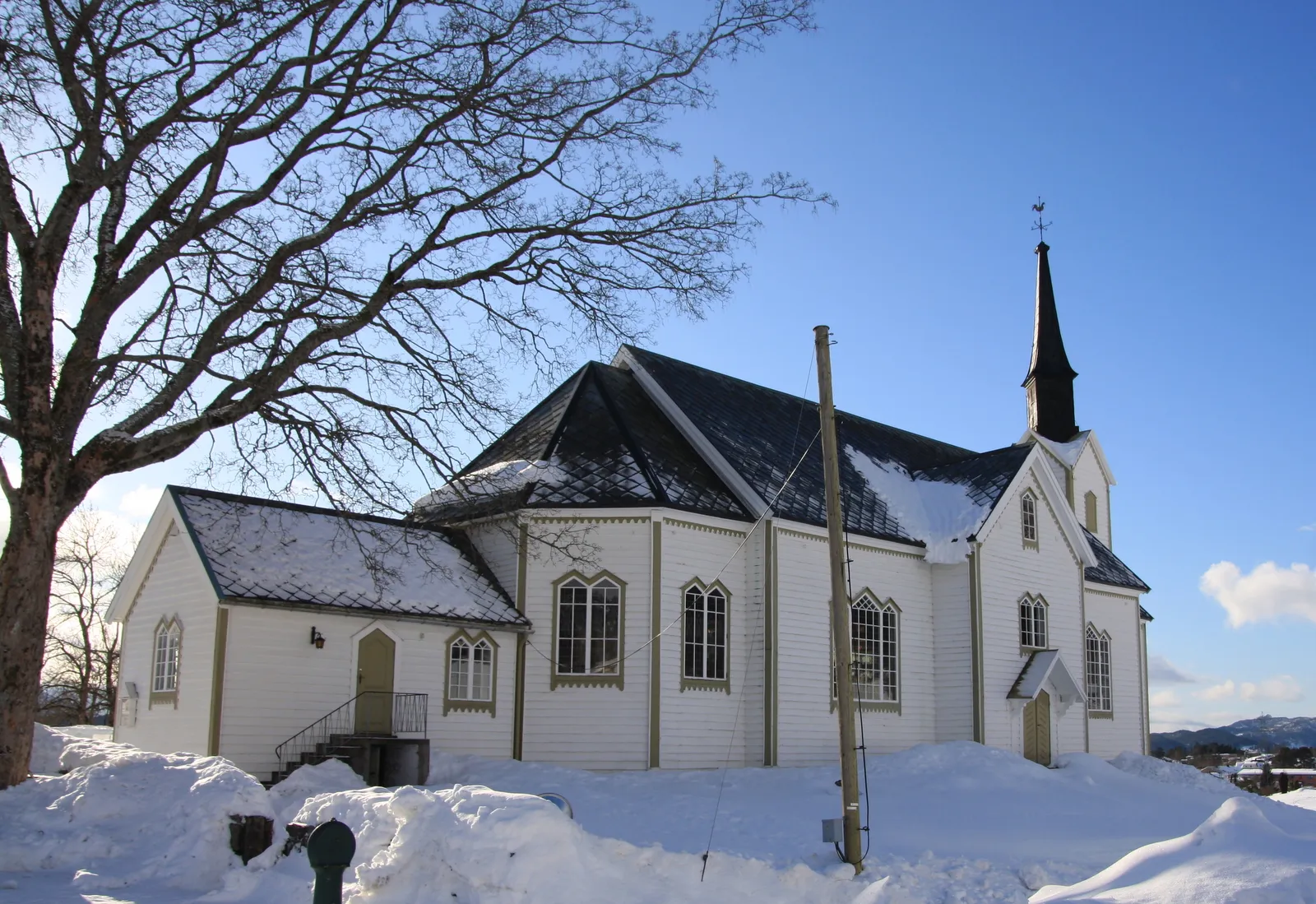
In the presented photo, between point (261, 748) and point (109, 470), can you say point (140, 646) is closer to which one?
point (261, 748)

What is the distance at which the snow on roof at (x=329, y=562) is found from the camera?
17828 millimetres

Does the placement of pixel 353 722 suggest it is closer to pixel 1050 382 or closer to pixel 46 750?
pixel 46 750

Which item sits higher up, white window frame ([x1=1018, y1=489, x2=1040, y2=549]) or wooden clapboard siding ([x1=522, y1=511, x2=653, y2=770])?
white window frame ([x1=1018, y1=489, x2=1040, y2=549])

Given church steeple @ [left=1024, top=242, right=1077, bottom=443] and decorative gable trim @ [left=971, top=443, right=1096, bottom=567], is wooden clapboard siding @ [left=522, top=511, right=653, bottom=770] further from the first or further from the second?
church steeple @ [left=1024, top=242, right=1077, bottom=443]

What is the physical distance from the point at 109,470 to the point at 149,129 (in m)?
4.46

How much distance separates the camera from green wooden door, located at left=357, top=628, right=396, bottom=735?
18.5 meters

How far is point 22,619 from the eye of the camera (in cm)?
1359

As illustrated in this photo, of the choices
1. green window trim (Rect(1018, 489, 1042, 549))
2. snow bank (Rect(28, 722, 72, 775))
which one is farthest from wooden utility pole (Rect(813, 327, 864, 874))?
green window trim (Rect(1018, 489, 1042, 549))

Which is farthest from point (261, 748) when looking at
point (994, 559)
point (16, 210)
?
point (994, 559)

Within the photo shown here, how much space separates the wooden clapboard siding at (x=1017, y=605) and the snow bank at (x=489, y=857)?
54.0ft

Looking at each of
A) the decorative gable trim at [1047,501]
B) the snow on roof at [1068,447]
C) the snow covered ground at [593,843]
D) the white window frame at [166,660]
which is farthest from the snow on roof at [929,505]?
the white window frame at [166,660]

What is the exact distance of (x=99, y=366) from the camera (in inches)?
599

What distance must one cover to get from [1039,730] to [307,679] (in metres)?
16.3

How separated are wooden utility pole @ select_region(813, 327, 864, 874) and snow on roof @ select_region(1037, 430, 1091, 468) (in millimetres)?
24184
